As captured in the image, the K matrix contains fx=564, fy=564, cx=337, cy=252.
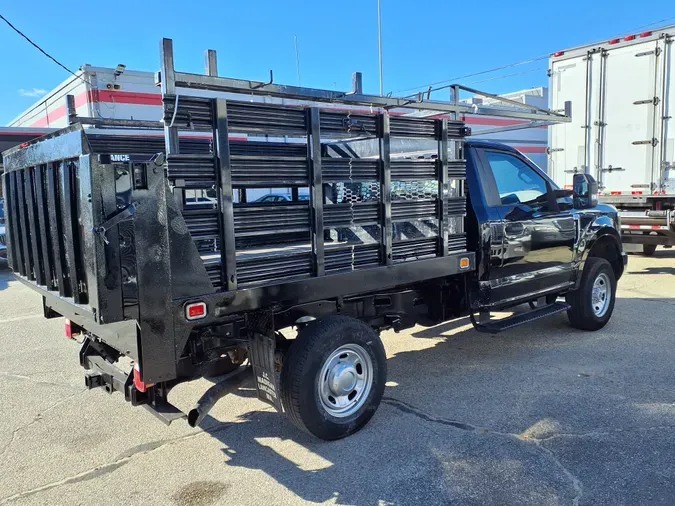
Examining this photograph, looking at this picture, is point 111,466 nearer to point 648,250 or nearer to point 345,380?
point 345,380

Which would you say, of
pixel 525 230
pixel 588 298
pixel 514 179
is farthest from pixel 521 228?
pixel 588 298

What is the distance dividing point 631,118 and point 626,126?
0.16m

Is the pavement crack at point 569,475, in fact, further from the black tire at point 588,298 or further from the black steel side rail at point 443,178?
the black tire at point 588,298

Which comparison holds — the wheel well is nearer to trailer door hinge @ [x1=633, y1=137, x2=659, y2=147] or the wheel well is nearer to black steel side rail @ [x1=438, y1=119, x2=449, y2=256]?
black steel side rail @ [x1=438, y1=119, x2=449, y2=256]

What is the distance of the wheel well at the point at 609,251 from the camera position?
656 centimetres

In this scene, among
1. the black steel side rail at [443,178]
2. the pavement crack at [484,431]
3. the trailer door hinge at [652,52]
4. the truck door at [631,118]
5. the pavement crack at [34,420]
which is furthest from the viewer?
the truck door at [631,118]

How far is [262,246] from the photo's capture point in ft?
13.9

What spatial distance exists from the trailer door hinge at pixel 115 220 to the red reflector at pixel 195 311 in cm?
57

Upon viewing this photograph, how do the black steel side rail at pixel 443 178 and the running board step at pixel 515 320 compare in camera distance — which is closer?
the black steel side rail at pixel 443 178

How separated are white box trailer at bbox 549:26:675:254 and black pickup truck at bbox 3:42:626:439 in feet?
A: 20.1

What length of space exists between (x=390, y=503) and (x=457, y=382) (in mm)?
2048

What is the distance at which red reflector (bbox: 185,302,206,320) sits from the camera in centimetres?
314

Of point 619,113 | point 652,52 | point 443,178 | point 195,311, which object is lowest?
point 195,311

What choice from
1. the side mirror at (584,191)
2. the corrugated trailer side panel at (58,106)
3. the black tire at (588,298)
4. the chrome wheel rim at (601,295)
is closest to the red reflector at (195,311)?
the side mirror at (584,191)
